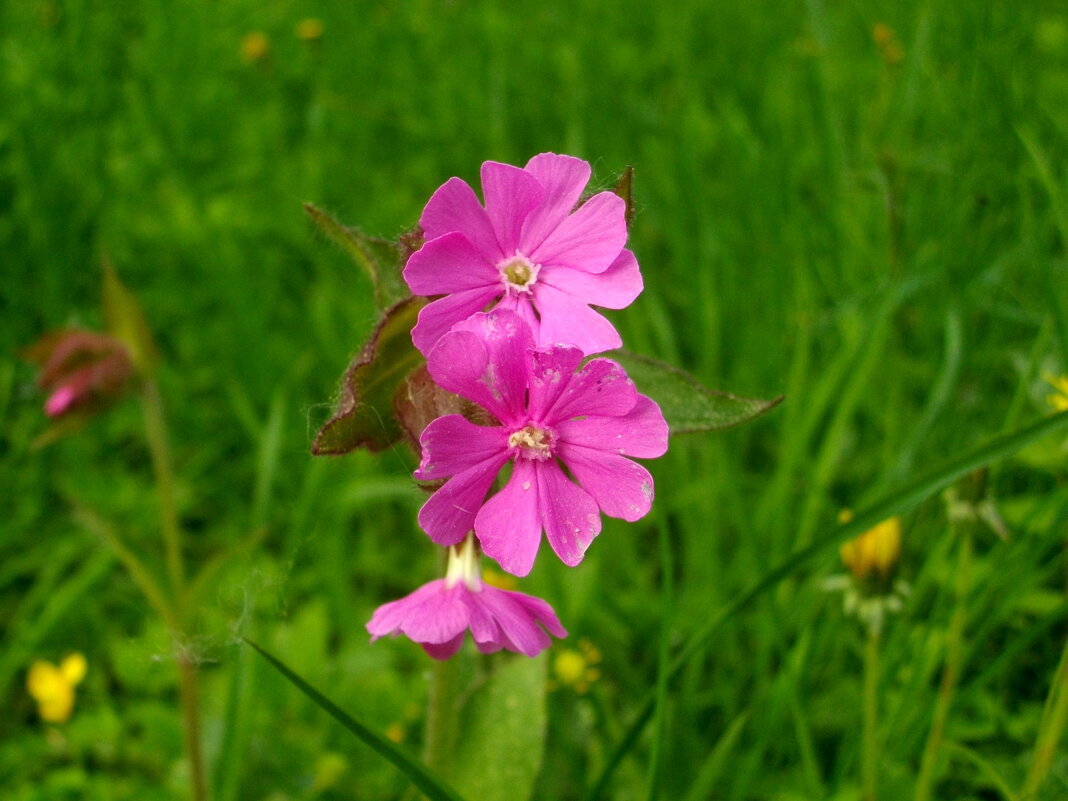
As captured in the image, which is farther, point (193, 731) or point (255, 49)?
point (255, 49)

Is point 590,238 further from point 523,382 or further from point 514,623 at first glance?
point 514,623

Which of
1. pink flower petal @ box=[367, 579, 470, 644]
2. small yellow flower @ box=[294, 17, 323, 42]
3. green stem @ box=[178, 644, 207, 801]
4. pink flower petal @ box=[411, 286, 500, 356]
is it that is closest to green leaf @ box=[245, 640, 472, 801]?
pink flower petal @ box=[367, 579, 470, 644]

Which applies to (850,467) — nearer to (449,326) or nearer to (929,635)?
(929,635)

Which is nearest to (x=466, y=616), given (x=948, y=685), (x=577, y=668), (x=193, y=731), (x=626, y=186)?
(x=626, y=186)

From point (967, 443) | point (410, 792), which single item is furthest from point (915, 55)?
point (410, 792)

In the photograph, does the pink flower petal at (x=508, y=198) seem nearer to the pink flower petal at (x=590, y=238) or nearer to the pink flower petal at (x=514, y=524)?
the pink flower petal at (x=590, y=238)

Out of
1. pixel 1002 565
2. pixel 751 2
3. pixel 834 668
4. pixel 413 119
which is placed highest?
pixel 751 2

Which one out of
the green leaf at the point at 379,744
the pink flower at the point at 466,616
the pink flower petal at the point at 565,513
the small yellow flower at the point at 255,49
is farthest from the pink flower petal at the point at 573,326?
the small yellow flower at the point at 255,49

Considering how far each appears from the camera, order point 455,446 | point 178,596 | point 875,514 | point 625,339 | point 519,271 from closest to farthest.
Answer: point 455,446
point 519,271
point 875,514
point 178,596
point 625,339
